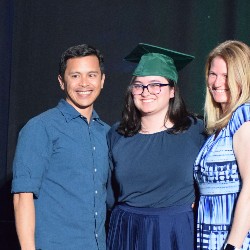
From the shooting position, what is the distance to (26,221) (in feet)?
6.78

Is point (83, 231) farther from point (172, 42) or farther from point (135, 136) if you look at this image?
point (172, 42)

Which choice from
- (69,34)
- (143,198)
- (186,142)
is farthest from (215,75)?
(69,34)

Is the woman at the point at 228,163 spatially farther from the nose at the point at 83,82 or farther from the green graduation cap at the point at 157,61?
the nose at the point at 83,82

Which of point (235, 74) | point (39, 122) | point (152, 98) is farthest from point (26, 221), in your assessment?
point (235, 74)

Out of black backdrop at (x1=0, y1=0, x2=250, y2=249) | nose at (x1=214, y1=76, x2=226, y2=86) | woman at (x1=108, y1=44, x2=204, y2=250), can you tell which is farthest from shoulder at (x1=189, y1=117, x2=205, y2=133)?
black backdrop at (x1=0, y1=0, x2=250, y2=249)

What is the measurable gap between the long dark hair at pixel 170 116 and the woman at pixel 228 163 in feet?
0.61

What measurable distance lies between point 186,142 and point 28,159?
0.62m

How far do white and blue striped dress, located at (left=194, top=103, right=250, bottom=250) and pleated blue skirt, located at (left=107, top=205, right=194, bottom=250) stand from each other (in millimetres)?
68

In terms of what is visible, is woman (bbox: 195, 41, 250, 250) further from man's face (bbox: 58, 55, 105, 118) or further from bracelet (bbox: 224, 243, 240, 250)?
man's face (bbox: 58, 55, 105, 118)

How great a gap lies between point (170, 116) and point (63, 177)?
0.52 m

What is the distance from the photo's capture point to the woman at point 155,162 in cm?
220

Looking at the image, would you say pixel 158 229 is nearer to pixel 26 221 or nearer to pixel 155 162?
pixel 155 162

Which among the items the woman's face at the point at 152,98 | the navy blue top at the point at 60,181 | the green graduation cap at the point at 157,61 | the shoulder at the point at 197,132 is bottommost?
the navy blue top at the point at 60,181

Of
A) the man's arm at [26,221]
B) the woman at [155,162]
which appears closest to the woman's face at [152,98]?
the woman at [155,162]
